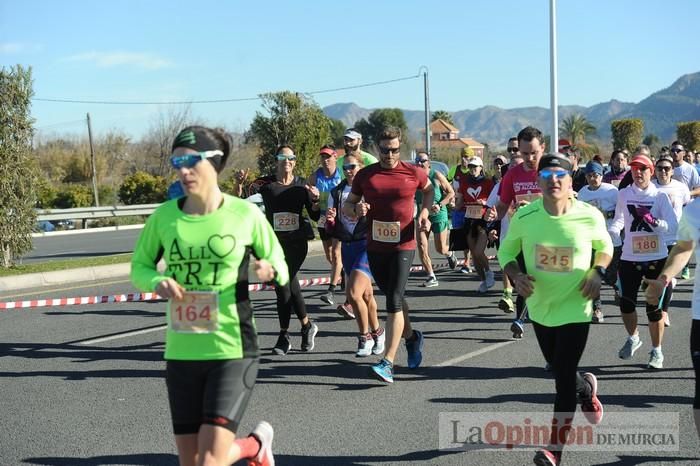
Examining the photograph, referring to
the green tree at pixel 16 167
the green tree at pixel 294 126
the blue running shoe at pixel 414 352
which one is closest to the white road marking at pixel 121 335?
the blue running shoe at pixel 414 352

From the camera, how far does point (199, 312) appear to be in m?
4.03

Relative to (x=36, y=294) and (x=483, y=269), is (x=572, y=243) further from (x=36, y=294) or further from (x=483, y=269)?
(x=36, y=294)

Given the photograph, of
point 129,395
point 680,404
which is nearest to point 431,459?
point 680,404

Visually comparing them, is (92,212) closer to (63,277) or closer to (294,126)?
(294,126)

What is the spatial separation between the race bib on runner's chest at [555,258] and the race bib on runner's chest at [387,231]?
2.29 m

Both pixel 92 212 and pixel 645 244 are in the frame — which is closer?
pixel 645 244

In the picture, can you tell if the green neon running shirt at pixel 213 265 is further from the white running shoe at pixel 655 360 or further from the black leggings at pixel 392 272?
the white running shoe at pixel 655 360

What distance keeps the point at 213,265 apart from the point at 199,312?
0.23 meters

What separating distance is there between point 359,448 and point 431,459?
0.50 m

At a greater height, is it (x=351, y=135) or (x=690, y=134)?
(x=351, y=135)

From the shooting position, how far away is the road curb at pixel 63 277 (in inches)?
581

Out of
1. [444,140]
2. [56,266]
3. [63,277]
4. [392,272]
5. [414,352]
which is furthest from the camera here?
[444,140]

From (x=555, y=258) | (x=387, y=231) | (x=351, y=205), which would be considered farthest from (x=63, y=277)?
(x=555, y=258)

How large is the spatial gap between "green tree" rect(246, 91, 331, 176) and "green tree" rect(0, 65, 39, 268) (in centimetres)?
1043
